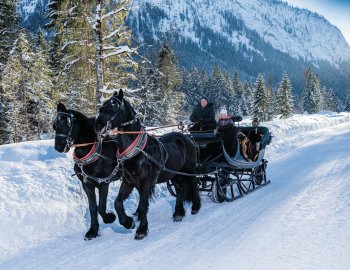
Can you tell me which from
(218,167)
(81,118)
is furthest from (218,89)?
(81,118)

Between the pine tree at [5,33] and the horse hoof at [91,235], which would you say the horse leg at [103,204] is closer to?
the horse hoof at [91,235]

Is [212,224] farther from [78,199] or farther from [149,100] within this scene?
[149,100]

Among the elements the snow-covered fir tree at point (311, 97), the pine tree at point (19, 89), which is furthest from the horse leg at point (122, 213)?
the snow-covered fir tree at point (311, 97)

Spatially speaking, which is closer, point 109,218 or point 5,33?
point 109,218

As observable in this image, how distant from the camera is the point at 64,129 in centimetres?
564

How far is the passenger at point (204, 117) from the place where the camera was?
372 inches

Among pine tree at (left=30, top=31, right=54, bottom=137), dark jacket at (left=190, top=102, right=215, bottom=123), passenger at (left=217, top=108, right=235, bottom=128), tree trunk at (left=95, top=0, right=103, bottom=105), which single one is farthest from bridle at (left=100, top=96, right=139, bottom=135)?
pine tree at (left=30, top=31, right=54, bottom=137)

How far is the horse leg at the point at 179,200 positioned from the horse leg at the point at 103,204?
1242 mm

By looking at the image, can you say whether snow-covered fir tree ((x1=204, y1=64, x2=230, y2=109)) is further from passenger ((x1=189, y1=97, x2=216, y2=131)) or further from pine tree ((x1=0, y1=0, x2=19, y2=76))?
passenger ((x1=189, y1=97, x2=216, y2=131))

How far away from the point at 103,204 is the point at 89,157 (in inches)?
39.5

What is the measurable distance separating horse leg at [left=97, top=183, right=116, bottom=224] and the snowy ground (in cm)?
21

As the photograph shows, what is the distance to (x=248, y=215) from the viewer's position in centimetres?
678

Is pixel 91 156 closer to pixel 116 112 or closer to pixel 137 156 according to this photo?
pixel 137 156

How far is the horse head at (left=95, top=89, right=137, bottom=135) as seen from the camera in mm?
5566
